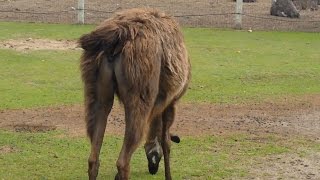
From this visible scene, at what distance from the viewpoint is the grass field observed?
25.0ft

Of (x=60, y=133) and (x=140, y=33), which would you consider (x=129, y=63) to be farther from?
(x=60, y=133)

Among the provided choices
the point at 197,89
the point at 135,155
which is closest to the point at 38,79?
the point at 197,89

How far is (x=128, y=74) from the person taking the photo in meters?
5.74

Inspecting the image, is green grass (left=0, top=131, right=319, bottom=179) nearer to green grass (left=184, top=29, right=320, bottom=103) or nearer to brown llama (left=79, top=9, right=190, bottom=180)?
brown llama (left=79, top=9, right=190, bottom=180)

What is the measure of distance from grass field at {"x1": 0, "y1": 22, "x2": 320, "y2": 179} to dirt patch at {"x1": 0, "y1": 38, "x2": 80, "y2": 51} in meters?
0.46

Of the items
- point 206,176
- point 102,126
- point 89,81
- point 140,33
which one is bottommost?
point 206,176

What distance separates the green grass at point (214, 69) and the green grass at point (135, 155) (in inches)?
87.9

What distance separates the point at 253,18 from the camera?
23406 millimetres

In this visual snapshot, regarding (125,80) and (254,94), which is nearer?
(125,80)

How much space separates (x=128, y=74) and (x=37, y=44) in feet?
36.9

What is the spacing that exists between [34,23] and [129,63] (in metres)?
15.5

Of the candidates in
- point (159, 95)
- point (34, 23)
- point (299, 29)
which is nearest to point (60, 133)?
point (159, 95)

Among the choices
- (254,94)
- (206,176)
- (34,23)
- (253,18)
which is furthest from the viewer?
(253,18)

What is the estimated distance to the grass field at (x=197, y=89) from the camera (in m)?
7.61
